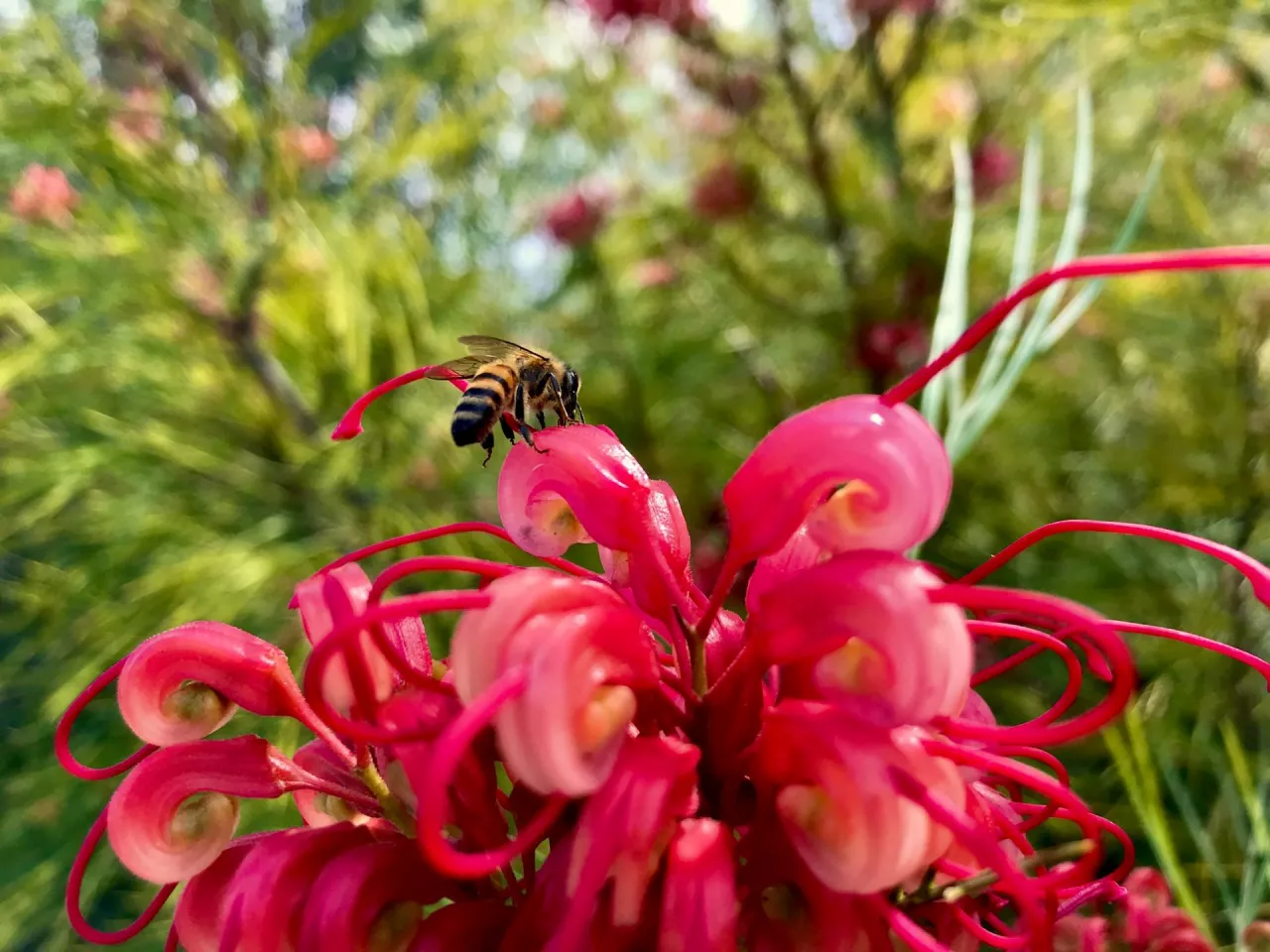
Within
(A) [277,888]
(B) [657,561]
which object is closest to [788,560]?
(B) [657,561]

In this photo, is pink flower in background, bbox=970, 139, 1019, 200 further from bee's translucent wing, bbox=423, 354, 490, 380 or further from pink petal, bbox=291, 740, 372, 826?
pink petal, bbox=291, 740, 372, 826

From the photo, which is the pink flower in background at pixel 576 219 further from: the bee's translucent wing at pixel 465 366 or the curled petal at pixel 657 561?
the curled petal at pixel 657 561

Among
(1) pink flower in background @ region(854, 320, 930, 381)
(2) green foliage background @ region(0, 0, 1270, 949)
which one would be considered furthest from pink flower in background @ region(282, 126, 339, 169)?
(1) pink flower in background @ region(854, 320, 930, 381)

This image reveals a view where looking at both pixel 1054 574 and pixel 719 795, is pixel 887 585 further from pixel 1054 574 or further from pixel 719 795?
pixel 1054 574

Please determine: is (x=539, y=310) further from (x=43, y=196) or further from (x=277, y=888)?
(x=277, y=888)

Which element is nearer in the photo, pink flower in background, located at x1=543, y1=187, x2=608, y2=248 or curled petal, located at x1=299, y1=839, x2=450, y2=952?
curled petal, located at x1=299, y1=839, x2=450, y2=952

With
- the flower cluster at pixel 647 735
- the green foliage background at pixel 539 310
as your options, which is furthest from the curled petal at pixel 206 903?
the green foliage background at pixel 539 310

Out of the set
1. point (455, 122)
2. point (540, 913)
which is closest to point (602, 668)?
point (540, 913)
